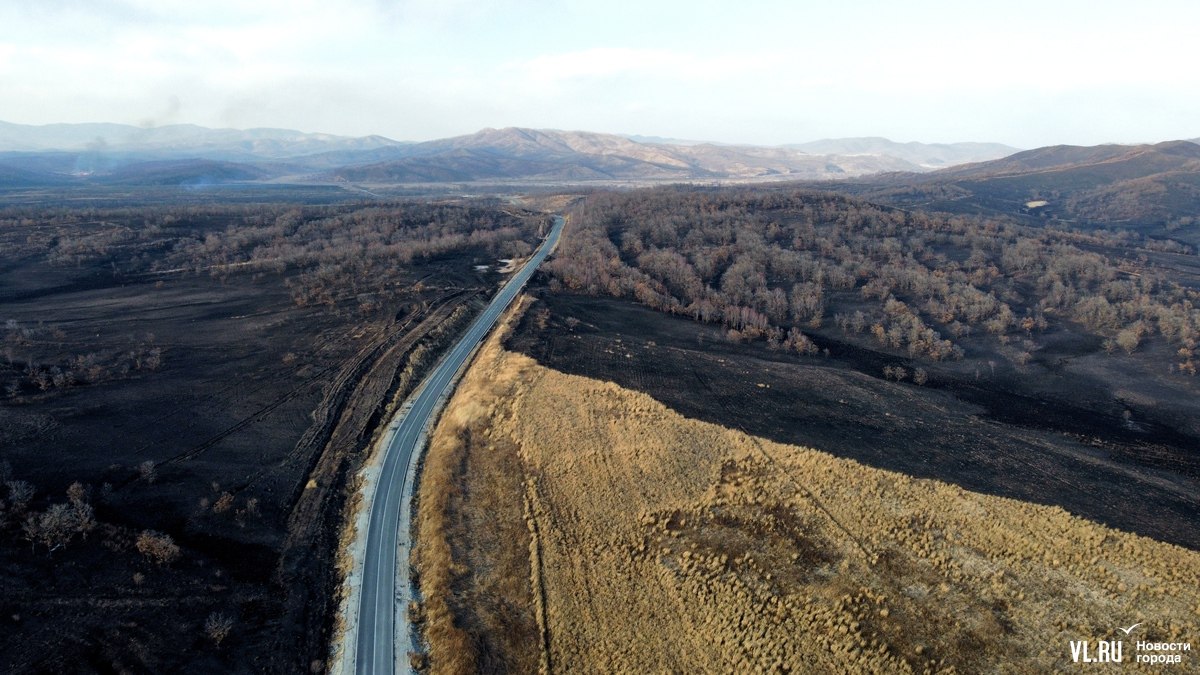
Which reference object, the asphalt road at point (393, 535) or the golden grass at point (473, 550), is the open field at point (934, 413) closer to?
the asphalt road at point (393, 535)

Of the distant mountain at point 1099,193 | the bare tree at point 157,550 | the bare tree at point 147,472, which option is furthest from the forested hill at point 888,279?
the bare tree at point 157,550

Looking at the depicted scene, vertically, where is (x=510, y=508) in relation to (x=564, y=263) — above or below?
below

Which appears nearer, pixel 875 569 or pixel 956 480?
pixel 875 569

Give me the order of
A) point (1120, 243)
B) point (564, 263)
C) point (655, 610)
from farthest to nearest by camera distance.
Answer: point (1120, 243) → point (564, 263) → point (655, 610)

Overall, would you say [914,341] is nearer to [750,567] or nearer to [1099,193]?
[750,567]

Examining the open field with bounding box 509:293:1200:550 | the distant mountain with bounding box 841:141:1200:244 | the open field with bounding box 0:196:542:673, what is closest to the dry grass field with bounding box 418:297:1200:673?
the open field with bounding box 509:293:1200:550

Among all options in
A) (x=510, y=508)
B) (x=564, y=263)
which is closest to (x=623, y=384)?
(x=510, y=508)

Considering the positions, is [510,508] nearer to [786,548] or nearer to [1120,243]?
[786,548]
